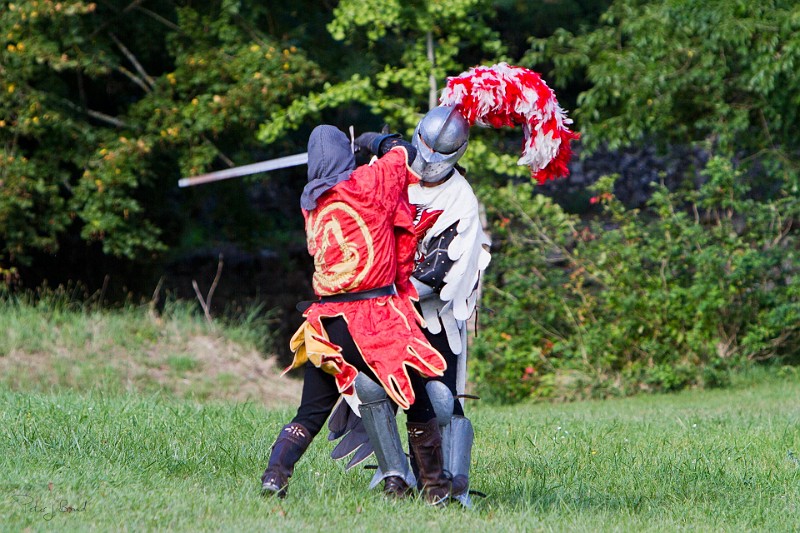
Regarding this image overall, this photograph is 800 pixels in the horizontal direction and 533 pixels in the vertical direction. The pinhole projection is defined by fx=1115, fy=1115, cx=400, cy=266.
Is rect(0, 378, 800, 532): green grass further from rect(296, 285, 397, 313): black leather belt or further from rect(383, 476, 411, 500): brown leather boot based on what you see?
rect(296, 285, 397, 313): black leather belt

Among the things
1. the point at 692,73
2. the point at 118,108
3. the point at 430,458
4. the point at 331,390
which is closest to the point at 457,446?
the point at 430,458

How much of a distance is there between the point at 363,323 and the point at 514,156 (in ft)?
31.4

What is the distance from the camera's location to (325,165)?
5.16 metres

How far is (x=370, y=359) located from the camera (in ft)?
16.6

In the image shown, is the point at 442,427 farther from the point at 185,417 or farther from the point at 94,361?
the point at 94,361

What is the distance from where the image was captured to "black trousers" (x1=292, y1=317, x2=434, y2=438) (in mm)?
5109

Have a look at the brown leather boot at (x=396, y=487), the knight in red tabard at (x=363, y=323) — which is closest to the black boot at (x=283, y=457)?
the knight in red tabard at (x=363, y=323)

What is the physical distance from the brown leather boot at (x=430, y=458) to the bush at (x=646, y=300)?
7569 millimetres

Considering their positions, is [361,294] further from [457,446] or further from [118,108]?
[118,108]

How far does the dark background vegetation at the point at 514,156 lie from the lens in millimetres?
12609

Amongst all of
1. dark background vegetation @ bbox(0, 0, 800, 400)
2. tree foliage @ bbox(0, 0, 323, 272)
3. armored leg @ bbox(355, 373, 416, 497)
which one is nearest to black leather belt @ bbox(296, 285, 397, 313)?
armored leg @ bbox(355, 373, 416, 497)

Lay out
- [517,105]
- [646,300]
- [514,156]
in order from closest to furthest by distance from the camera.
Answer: [517,105] < [646,300] < [514,156]

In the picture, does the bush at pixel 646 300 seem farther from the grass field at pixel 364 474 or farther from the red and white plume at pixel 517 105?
the red and white plume at pixel 517 105

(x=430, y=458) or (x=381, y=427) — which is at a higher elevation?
(x=381, y=427)
